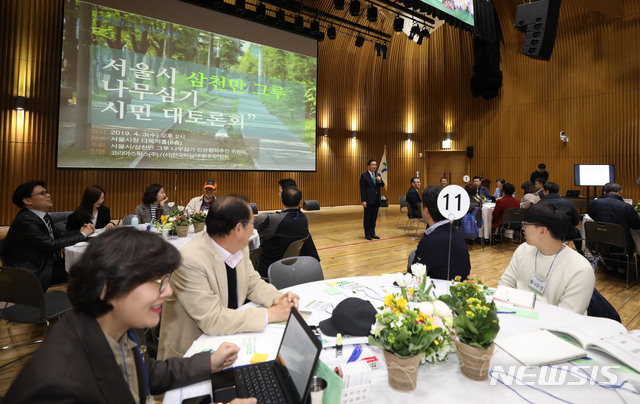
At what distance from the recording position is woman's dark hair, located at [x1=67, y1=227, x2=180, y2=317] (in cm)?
88

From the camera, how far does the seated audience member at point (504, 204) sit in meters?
6.61

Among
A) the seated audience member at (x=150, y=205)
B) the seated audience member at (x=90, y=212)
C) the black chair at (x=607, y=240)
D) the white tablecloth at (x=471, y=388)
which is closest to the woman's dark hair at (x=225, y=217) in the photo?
the white tablecloth at (x=471, y=388)

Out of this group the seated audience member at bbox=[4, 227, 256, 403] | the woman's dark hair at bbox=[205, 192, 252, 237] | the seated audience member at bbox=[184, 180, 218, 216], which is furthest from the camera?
the seated audience member at bbox=[184, 180, 218, 216]

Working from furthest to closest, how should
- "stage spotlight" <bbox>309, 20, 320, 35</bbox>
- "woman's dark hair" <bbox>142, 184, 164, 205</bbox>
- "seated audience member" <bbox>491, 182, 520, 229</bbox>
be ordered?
"stage spotlight" <bbox>309, 20, 320, 35</bbox> < "seated audience member" <bbox>491, 182, 520, 229</bbox> < "woman's dark hair" <bbox>142, 184, 164, 205</bbox>

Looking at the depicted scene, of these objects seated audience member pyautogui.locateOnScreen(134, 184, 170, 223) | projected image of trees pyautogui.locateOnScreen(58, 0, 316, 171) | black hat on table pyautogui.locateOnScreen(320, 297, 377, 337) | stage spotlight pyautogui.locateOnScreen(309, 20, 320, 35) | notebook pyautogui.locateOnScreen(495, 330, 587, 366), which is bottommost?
notebook pyautogui.locateOnScreen(495, 330, 587, 366)

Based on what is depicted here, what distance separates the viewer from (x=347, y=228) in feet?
29.6

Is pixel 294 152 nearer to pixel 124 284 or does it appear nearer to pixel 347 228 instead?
pixel 347 228

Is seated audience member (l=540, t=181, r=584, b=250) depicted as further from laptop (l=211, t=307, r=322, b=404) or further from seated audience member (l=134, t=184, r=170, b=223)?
seated audience member (l=134, t=184, r=170, b=223)

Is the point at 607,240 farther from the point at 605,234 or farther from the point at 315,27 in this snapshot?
the point at 315,27

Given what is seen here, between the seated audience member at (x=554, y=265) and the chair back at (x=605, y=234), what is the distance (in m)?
3.29

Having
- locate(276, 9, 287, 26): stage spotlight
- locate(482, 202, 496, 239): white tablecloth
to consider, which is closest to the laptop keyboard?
locate(482, 202, 496, 239): white tablecloth

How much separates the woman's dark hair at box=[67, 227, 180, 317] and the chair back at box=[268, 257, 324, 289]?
5.10ft

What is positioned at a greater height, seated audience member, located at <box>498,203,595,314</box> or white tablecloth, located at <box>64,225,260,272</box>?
seated audience member, located at <box>498,203,595,314</box>

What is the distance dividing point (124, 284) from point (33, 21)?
31.7 ft
